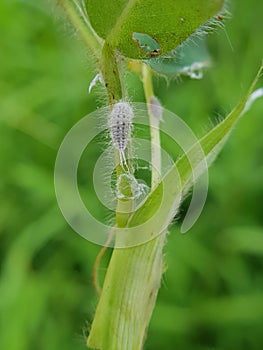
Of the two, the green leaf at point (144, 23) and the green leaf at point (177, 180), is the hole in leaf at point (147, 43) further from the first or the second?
the green leaf at point (177, 180)

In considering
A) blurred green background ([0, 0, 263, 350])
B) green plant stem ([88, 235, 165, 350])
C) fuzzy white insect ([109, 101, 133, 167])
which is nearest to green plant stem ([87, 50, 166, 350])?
green plant stem ([88, 235, 165, 350])

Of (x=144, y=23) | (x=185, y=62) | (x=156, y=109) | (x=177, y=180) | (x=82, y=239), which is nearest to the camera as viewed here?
(x=144, y=23)

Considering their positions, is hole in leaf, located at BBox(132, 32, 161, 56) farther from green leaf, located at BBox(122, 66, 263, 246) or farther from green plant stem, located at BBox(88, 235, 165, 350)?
green plant stem, located at BBox(88, 235, 165, 350)

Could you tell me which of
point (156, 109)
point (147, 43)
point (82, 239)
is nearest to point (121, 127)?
point (147, 43)

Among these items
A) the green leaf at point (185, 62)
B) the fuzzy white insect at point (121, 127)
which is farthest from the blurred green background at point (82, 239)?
the fuzzy white insect at point (121, 127)

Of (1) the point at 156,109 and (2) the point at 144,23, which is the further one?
(1) the point at 156,109

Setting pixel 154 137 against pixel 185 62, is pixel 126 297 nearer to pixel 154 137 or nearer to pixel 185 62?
pixel 154 137
